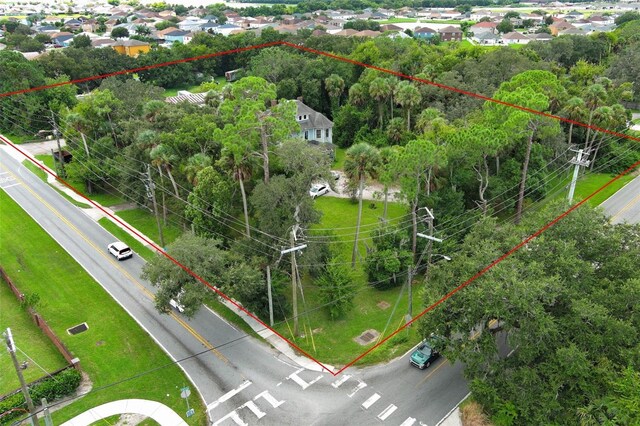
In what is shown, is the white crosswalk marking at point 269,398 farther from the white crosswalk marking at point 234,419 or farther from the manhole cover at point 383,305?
the manhole cover at point 383,305

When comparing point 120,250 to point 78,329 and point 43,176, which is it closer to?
point 78,329

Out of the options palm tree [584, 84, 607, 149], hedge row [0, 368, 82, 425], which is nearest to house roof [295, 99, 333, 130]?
palm tree [584, 84, 607, 149]

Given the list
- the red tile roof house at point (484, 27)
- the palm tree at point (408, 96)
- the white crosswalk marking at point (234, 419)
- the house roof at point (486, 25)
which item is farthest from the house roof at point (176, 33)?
the white crosswalk marking at point (234, 419)

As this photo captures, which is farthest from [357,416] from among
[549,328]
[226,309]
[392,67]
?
[392,67]

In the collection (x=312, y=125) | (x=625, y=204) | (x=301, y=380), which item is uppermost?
(x=312, y=125)

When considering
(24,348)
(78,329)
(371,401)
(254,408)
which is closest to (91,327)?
(78,329)

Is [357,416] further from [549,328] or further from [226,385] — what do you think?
[549,328]
